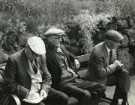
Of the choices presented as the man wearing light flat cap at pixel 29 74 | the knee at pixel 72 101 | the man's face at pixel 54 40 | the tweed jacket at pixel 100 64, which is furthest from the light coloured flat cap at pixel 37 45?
the tweed jacket at pixel 100 64

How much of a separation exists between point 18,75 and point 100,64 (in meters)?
1.26

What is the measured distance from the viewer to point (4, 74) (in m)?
5.62

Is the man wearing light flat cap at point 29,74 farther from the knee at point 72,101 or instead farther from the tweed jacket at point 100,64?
the tweed jacket at point 100,64

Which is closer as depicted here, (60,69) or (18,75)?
(18,75)

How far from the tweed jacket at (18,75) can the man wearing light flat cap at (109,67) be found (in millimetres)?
936

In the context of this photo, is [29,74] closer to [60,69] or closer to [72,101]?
[60,69]

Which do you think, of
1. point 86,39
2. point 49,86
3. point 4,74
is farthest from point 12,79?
point 86,39

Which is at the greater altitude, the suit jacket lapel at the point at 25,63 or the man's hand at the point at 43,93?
the suit jacket lapel at the point at 25,63

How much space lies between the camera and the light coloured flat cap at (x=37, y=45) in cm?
558

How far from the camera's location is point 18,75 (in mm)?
5691

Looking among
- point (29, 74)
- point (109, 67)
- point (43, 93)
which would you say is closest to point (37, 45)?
point (29, 74)

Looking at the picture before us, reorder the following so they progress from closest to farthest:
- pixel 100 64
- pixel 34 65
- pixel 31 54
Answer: pixel 31 54 → pixel 34 65 → pixel 100 64

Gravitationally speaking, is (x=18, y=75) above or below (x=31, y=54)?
below

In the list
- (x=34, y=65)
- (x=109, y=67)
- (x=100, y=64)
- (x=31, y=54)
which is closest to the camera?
(x=31, y=54)
